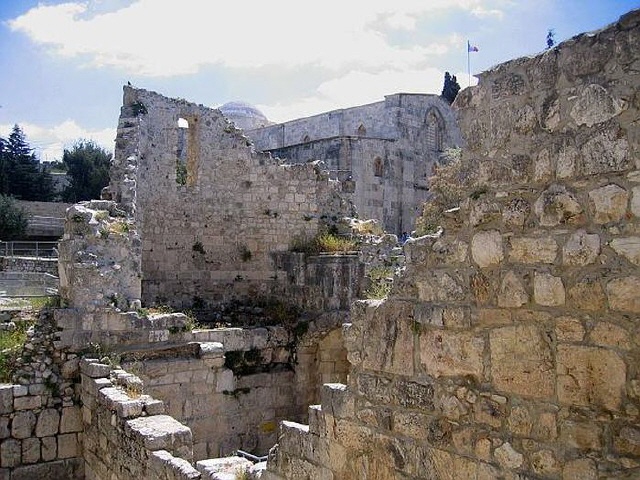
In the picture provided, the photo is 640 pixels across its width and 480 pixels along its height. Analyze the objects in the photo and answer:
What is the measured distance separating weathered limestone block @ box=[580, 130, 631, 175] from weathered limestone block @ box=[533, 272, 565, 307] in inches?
25.0

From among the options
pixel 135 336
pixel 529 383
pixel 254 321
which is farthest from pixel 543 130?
pixel 254 321

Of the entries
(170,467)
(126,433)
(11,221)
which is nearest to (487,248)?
(170,467)

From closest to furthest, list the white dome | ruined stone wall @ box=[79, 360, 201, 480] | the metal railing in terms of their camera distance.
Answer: ruined stone wall @ box=[79, 360, 201, 480]
the metal railing
the white dome

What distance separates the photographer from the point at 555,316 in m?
3.77

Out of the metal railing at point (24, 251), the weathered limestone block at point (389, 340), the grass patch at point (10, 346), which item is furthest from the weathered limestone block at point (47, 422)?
the metal railing at point (24, 251)

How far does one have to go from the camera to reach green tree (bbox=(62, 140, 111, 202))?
38.5 metres

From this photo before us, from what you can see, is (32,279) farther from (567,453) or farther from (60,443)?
(567,453)

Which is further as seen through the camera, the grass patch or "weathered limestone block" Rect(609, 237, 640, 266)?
the grass patch

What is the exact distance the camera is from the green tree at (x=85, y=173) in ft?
126

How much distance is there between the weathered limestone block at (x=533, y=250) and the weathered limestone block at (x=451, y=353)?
59 centimetres

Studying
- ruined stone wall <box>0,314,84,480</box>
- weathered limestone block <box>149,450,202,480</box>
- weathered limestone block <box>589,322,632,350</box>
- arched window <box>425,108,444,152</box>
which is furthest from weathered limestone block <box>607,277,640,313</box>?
arched window <box>425,108,444,152</box>

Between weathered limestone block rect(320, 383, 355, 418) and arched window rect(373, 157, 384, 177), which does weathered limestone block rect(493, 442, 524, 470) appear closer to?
weathered limestone block rect(320, 383, 355, 418)

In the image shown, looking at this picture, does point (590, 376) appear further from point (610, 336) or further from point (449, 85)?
point (449, 85)

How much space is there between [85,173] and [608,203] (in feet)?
128
